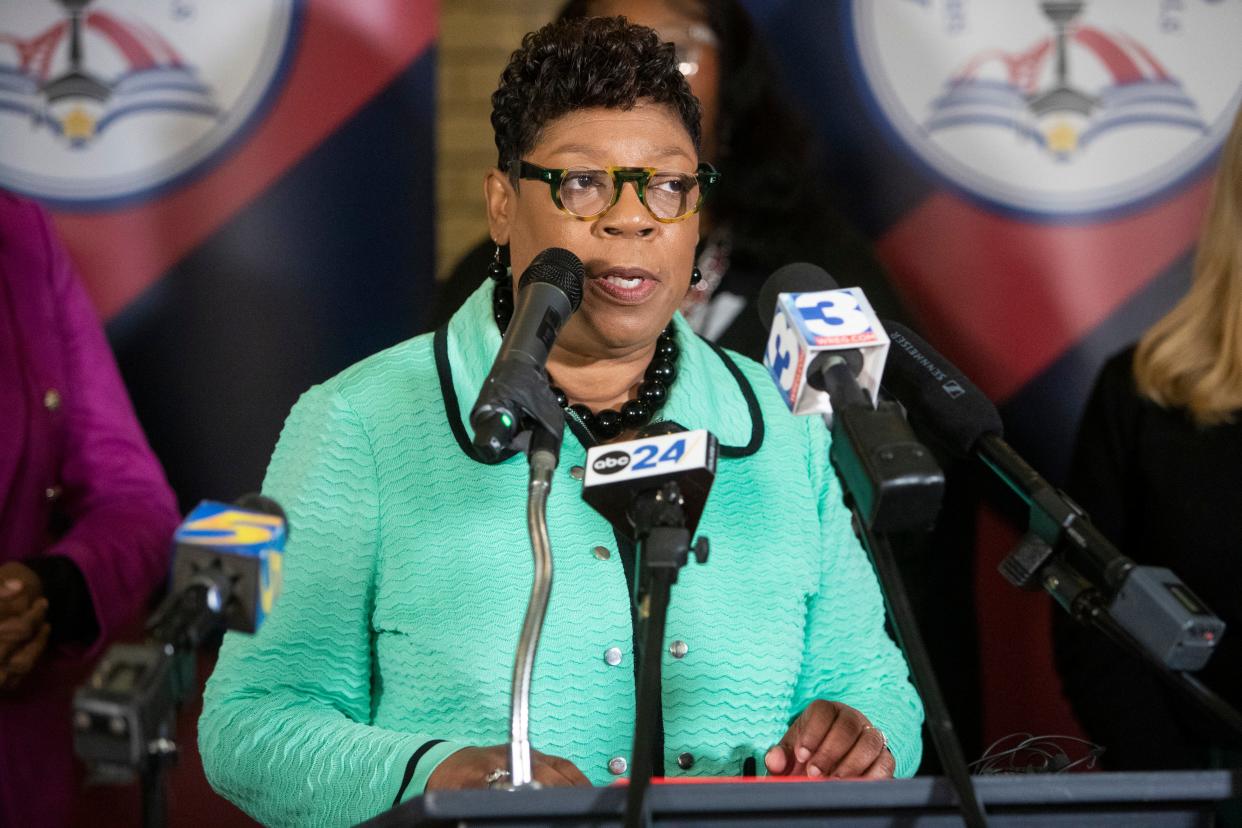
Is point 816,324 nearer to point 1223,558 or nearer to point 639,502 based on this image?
point 639,502

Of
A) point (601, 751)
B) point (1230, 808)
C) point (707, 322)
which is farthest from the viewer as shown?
point (707, 322)

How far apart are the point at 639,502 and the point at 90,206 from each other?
1907mm

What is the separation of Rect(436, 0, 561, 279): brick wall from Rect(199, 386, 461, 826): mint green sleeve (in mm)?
2254

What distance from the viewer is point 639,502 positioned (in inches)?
58.8

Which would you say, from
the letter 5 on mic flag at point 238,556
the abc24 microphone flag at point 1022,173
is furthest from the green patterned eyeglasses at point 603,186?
the abc24 microphone flag at point 1022,173

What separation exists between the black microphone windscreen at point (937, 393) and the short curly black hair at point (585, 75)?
595 millimetres

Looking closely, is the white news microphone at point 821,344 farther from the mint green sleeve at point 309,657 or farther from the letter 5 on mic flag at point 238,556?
the mint green sleeve at point 309,657

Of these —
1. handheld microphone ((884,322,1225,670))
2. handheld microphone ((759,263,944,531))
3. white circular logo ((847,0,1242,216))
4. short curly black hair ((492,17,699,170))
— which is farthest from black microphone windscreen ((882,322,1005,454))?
white circular logo ((847,0,1242,216))

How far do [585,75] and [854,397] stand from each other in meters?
0.79

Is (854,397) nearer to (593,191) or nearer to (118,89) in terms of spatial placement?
(593,191)

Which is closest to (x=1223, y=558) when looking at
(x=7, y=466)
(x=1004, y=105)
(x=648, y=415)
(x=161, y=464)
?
(x=1004, y=105)

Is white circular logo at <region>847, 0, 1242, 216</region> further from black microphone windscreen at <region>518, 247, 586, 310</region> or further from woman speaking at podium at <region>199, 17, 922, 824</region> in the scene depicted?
black microphone windscreen at <region>518, 247, 586, 310</region>

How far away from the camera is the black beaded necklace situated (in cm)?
215

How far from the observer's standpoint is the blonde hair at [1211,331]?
3000 millimetres
